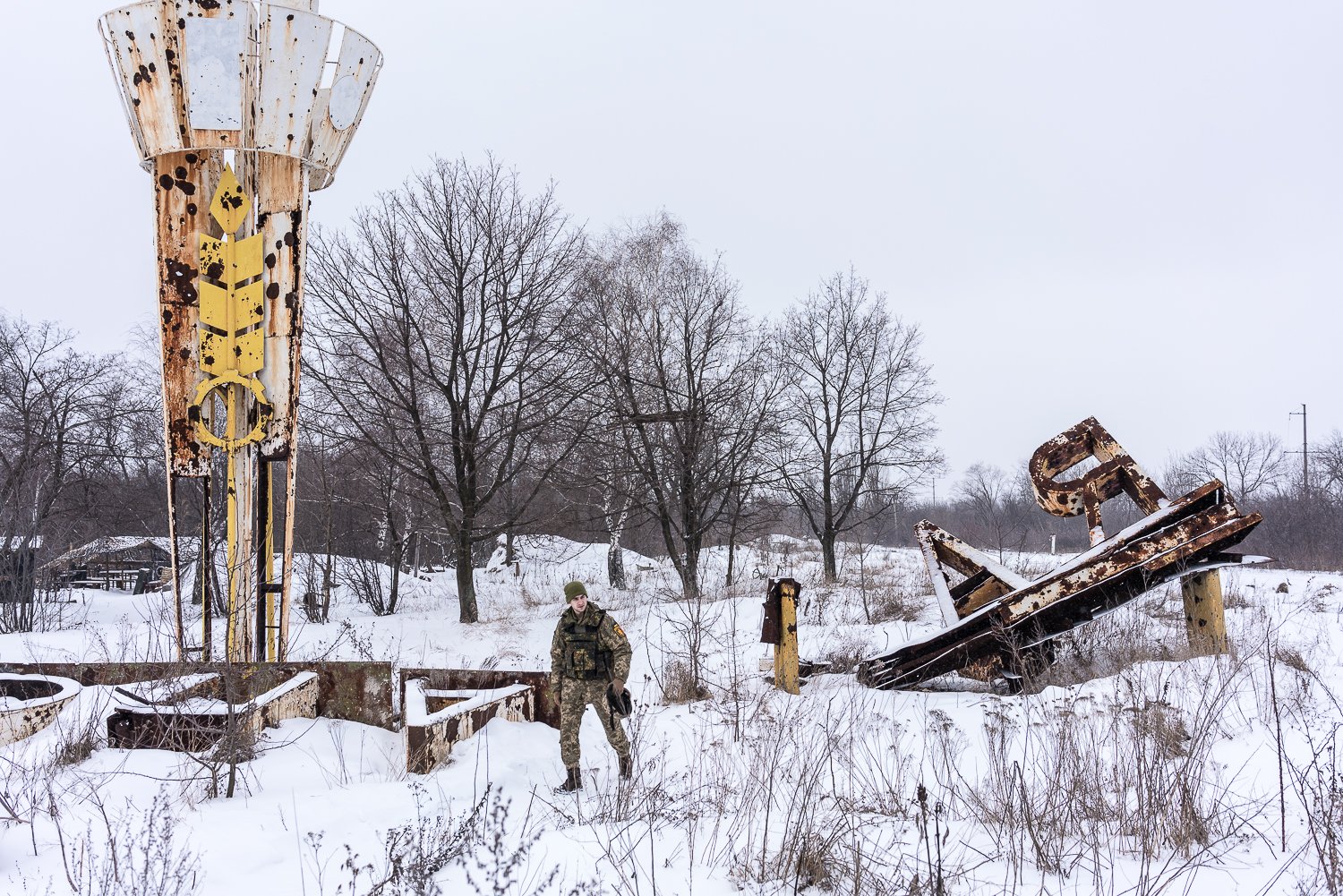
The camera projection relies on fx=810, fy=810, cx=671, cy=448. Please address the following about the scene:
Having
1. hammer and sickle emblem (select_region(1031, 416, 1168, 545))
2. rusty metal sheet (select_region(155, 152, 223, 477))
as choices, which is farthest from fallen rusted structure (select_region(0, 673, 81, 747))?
hammer and sickle emblem (select_region(1031, 416, 1168, 545))

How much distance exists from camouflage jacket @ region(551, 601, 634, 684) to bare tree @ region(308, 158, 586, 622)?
9734 mm

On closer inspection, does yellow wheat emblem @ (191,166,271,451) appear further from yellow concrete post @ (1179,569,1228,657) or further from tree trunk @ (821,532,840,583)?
tree trunk @ (821,532,840,583)

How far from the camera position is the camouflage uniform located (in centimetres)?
604

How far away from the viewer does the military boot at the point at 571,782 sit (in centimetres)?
559

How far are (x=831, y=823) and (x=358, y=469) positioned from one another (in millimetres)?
16595

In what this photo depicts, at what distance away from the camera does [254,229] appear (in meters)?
7.47

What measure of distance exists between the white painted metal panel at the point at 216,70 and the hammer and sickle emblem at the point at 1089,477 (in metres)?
8.05

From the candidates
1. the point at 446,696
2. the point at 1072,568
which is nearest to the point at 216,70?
the point at 446,696

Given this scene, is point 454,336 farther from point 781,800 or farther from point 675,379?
point 781,800

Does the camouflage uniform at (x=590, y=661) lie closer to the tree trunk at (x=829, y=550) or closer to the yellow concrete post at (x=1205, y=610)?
the yellow concrete post at (x=1205, y=610)

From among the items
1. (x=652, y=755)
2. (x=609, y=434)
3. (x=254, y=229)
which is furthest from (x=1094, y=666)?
(x=609, y=434)

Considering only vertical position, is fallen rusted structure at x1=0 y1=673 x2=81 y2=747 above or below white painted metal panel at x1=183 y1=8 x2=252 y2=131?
below

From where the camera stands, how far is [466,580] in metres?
16.5

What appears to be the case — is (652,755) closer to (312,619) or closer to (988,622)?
(988,622)
